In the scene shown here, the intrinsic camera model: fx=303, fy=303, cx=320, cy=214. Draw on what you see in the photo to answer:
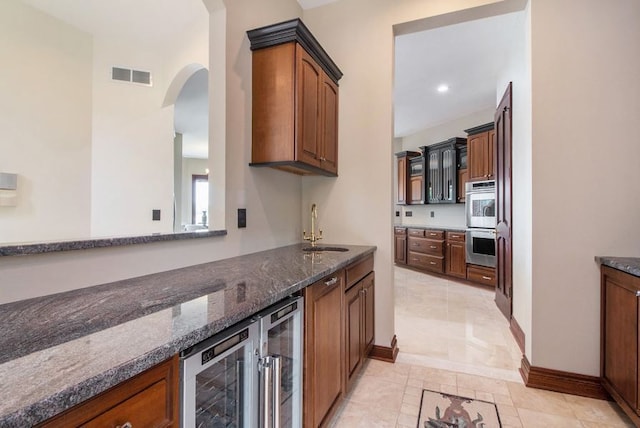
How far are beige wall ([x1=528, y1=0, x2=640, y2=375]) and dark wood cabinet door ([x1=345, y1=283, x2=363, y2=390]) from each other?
121 centimetres

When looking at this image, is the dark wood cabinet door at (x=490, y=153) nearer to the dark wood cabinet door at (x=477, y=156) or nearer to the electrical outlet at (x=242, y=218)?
the dark wood cabinet door at (x=477, y=156)

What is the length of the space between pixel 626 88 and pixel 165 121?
149 inches

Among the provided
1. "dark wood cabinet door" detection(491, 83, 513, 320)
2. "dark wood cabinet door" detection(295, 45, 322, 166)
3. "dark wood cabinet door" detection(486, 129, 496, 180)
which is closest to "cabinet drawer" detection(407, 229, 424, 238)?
"dark wood cabinet door" detection(486, 129, 496, 180)

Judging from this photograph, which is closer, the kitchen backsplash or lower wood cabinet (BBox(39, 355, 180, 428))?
lower wood cabinet (BBox(39, 355, 180, 428))

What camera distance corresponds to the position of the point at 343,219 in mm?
2629

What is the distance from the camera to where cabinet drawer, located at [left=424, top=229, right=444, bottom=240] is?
5.58 m

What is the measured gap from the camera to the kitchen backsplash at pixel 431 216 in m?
5.99

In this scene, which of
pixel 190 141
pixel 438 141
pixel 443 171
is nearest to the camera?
pixel 443 171

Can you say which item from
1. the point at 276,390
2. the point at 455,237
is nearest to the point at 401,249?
the point at 455,237

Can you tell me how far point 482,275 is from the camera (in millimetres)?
4730

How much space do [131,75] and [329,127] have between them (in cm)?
Answer: 210

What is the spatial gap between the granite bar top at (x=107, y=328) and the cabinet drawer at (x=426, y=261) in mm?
4753

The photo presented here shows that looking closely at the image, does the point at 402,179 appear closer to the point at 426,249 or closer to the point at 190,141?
the point at 426,249

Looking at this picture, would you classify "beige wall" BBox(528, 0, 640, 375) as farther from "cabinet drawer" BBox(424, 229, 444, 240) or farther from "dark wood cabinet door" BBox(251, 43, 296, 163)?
"cabinet drawer" BBox(424, 229, 444, 240)
